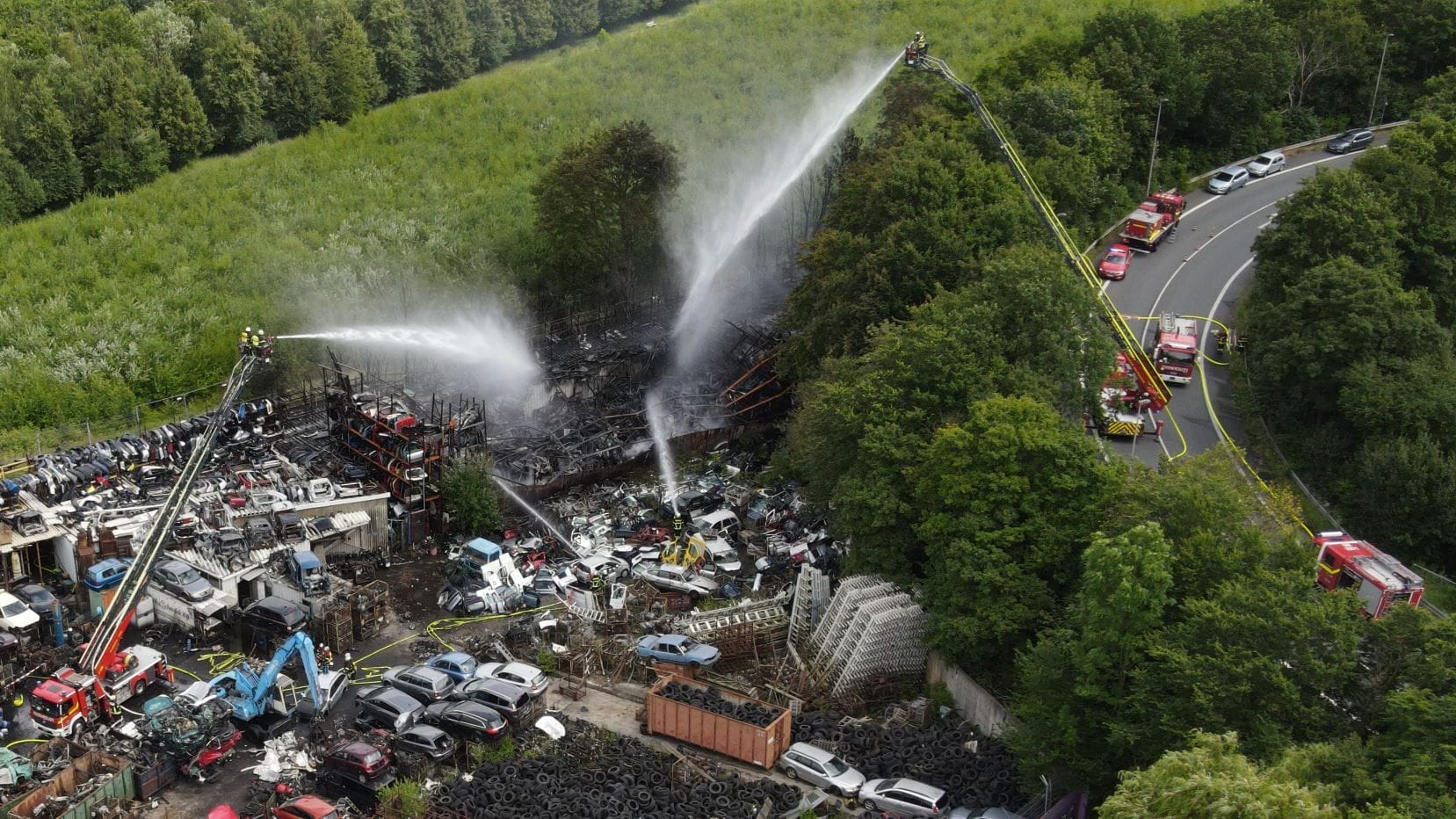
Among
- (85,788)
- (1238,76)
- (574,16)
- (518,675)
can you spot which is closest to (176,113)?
(574,16)

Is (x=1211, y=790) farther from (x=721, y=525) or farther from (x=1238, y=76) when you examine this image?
(x=1238, y=76)

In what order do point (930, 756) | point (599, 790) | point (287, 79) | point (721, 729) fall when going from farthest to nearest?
1. point (287, 79)
2. point (721, 729)
3. point (930, 756)
4. point (599, 790)

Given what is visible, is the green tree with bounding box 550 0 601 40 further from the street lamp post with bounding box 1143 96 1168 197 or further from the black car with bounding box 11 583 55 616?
the black car with bounding box 11 583 55 616

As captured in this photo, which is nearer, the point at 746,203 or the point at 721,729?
the point at 721,729

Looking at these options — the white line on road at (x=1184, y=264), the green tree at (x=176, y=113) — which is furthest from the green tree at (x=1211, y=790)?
the green tree at (x=176, y=113)

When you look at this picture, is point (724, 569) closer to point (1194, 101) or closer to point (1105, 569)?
point (1105, 569)

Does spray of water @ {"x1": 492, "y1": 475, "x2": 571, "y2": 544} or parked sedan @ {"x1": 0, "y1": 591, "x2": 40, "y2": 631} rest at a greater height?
parked sedan @ {"x1": 0, "y1": 591, "x2": 40, "y2": 631}

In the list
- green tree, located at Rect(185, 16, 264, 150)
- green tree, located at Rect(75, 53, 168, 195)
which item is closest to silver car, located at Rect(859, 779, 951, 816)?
green tree, located at Rect(75, 53, 168, 195)
